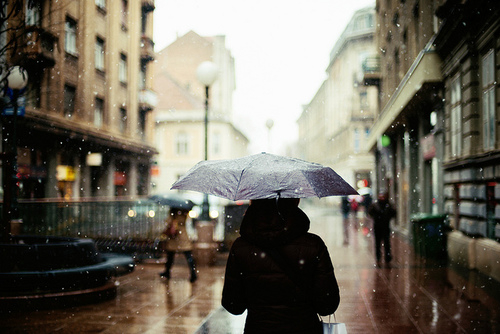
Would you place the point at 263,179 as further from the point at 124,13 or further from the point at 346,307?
the point at 124,13

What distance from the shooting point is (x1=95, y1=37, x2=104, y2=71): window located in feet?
77.4

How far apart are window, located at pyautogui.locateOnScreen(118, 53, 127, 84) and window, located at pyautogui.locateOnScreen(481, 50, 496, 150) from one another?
2045 cm

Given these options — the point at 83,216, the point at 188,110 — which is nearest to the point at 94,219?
the point at 83,216

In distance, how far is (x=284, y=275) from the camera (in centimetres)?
267

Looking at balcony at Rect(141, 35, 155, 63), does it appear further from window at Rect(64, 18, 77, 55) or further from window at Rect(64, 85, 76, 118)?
window at Rect(64, 85, 76, 118)

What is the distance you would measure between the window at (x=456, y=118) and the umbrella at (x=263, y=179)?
31.3 ft

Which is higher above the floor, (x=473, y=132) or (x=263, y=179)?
(x=473, y=132)

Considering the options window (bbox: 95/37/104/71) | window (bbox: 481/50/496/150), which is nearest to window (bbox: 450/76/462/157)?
window (bbox: 481/50/496/150)

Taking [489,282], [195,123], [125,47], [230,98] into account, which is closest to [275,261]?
[489,282]

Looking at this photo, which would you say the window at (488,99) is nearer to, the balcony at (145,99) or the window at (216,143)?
the balcony at (145,99)

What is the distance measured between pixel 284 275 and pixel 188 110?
4838 cm

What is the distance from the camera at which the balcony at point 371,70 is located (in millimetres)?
27311

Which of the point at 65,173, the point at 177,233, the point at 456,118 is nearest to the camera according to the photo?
the point at 177,233

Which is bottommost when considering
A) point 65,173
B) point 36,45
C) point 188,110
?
point 65,173
